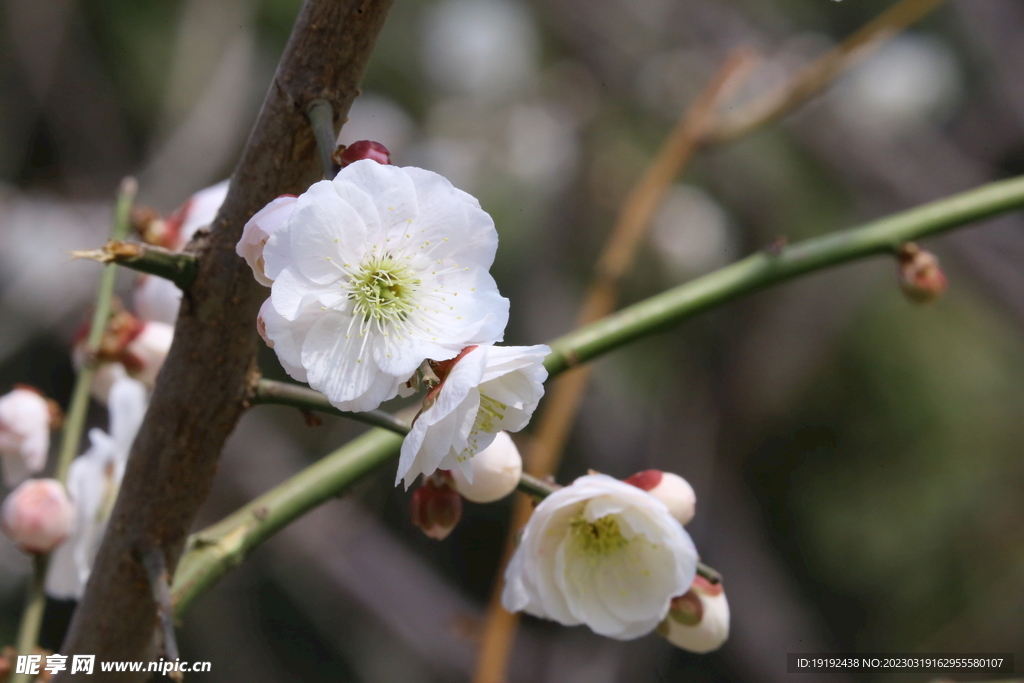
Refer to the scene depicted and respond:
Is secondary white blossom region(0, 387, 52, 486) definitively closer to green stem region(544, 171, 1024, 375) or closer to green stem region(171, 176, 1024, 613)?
green stem region(171, 176, 1024, 613)

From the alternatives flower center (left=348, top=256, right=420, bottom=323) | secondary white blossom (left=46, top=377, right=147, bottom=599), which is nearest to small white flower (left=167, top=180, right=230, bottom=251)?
secondary white blossom (left=46, top=377, right=147, bottom=599)

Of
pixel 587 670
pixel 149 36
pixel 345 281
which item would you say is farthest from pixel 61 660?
pixel 149 36

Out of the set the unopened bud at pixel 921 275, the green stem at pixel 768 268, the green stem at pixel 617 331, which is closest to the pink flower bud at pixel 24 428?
the green stem at pixel 617 331

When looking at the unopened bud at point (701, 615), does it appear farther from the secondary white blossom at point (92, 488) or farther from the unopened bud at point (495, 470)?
the secondary white blossom at point (92, 488)

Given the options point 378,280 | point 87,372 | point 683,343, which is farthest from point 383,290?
point 683,343

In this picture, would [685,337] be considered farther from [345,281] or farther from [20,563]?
[345,281]

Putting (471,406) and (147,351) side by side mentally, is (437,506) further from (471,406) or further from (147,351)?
(147,351)
